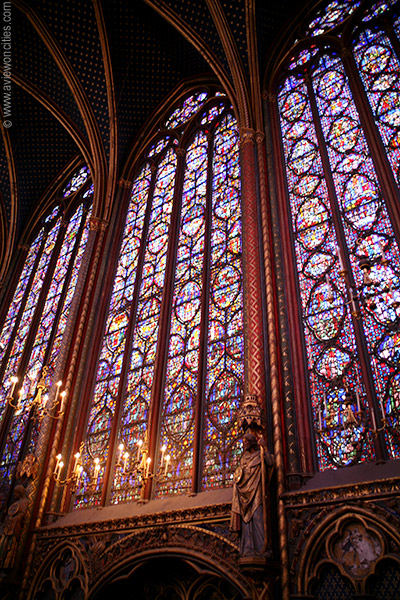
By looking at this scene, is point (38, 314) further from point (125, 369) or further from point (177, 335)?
point (177, 335)

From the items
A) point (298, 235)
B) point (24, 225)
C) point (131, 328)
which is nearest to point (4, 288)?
point (24, 225)

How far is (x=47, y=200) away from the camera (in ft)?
55.6

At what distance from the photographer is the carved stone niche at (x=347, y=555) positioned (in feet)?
19.0

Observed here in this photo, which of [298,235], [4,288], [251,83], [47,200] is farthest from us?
[47,200]

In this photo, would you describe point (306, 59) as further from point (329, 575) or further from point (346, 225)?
point (329, 575)

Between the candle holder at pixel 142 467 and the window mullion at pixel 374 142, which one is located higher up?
the window mullion at pixel 374 142

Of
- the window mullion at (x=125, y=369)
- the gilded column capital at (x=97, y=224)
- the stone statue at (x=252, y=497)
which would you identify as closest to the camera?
the stone statue at (x=252, y=497)

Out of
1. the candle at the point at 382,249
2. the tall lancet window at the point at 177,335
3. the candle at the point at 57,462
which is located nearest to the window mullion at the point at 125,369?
the tall lancet window at the point at 177,335

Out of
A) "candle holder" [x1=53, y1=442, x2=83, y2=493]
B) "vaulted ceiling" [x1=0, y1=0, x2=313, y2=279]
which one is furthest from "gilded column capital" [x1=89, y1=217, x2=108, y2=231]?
"candle holder" [x1=53, y1=442, x2=83, y2=493]

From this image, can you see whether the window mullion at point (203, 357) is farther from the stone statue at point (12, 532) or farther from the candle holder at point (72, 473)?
the stone statue at point (12, 532)

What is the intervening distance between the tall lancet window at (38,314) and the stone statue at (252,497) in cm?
505

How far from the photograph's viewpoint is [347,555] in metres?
6.07

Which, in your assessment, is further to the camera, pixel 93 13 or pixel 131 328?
pixel 93 13

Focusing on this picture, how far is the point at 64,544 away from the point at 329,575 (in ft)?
15.5
